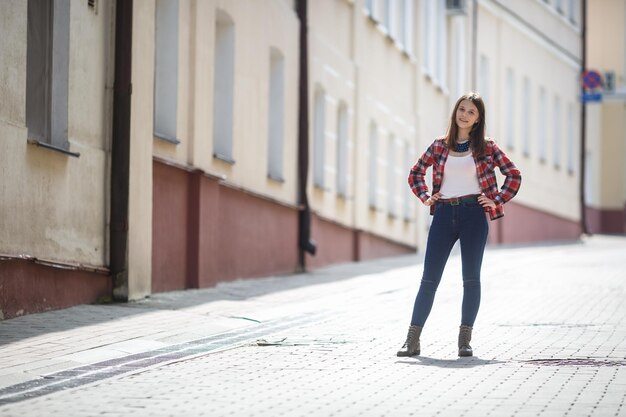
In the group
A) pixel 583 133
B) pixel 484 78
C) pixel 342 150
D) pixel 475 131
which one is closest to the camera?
pixel 475 131

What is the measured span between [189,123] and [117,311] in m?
4.07

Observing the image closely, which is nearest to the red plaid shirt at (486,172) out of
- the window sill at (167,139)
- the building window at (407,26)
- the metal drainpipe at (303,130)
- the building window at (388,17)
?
the window sill at (167,139)

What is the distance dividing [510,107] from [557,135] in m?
5.43

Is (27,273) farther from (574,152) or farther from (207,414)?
(574,152)

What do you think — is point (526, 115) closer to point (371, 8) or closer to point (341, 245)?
point (371, 8)

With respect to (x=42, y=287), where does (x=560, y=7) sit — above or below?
above

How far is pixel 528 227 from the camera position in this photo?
43.2 metres

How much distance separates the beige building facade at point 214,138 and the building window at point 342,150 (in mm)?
35

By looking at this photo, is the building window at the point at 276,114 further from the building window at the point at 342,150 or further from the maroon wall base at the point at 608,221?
the maroon wall base at the point at 608,221

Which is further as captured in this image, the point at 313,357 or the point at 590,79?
the point at 590,79

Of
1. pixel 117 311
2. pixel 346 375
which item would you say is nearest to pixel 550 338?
pixel 346 375

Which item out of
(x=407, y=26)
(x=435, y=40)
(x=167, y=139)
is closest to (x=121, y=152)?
(x=167, y=139)

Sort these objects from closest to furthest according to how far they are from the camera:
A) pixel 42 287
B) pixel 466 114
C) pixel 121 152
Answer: pixel 466 114 → pixel 42 287 → pixel 121 152

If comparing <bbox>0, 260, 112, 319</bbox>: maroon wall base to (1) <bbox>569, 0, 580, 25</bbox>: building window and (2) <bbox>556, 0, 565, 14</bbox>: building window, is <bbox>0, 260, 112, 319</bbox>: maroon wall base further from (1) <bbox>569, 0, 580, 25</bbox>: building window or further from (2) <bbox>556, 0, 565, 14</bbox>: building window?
(1) <bbox>569, 0, 580, 25</bbox>: building window
